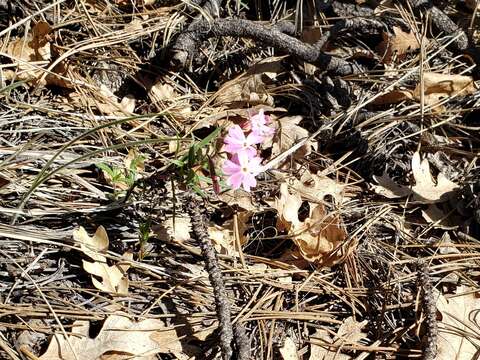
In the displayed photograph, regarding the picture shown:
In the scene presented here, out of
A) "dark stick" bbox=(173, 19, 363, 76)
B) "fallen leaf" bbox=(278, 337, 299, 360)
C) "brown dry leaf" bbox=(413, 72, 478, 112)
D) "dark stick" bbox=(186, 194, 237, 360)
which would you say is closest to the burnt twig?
"dark stick" bbox=(186, 194, 237, 360)

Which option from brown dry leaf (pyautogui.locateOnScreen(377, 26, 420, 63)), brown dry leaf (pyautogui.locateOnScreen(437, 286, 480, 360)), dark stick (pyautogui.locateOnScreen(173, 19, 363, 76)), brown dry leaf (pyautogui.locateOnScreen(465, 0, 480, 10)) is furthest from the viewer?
brown dry leaf (pyautogui.locateOnScreen(465, 0, 480, 10))

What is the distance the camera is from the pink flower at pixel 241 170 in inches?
72.5

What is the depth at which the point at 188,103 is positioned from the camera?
8.77ft


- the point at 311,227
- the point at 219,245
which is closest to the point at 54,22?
the point at 219,245

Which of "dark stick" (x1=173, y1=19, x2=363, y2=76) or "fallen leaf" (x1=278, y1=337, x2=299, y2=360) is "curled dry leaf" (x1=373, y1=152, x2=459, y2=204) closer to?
"dark stick" (x1=173, y1=19, x2=363, y2=76)

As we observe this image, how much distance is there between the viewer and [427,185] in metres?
2.50

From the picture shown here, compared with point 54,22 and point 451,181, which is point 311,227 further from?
point 54,22

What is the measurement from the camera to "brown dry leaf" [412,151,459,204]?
2469mm

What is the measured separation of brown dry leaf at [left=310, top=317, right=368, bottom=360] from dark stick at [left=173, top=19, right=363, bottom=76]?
4.01ft

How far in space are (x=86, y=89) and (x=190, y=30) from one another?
0.53 m

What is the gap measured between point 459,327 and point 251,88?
1305 millimetres

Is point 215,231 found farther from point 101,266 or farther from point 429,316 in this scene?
point 429,316

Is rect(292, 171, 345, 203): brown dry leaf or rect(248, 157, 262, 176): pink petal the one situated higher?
rect(248, 157, 262, 176): pink petal

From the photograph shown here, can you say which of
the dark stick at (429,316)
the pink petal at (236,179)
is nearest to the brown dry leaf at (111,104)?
the pink petal at (236,179)
